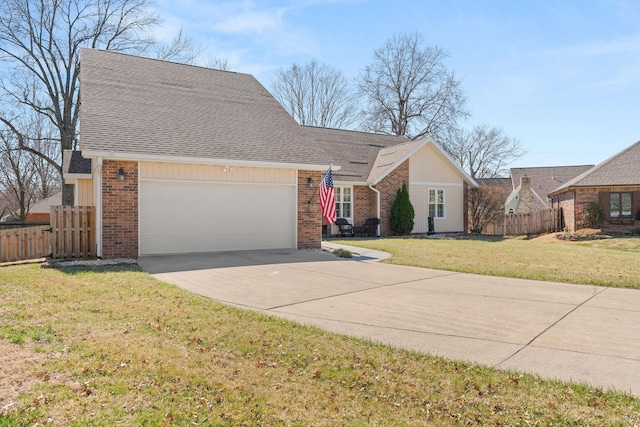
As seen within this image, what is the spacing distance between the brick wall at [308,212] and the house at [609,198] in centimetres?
1598

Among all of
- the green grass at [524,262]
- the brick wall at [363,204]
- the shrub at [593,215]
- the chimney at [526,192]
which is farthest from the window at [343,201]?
the chimney at [526,192]

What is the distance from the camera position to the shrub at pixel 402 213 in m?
21.0

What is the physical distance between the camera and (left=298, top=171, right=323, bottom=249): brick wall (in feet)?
47.2

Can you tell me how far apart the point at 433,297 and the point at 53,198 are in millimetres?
37500

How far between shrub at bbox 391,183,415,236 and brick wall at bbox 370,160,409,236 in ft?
0.91

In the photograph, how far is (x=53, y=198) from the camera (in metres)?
36.4

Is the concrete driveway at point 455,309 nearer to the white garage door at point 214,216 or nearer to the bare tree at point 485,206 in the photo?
the white garage door at point 214,216

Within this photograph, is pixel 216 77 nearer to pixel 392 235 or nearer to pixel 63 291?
pixel 392 235

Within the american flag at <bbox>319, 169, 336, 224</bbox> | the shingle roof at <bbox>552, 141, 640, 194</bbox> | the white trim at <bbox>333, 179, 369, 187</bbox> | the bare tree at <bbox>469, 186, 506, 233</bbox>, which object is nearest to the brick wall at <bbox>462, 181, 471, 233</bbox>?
the bare tree at <bbox>469, 186, 506, 233</bbox>

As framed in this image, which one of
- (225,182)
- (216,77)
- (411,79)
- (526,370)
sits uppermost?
(411,79)

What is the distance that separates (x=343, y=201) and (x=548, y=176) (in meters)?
27.1

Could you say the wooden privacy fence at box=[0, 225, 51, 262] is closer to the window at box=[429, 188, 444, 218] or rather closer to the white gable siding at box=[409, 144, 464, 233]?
the white gable siding at box=[409, 144, 464, 233]

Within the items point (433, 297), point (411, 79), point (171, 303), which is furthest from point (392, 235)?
point (411, 79)

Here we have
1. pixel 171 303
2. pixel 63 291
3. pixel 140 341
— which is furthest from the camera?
pixel 63 291
